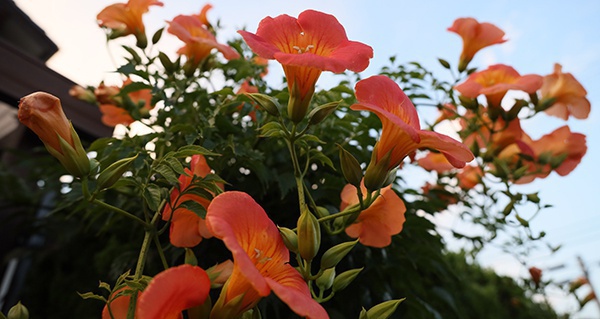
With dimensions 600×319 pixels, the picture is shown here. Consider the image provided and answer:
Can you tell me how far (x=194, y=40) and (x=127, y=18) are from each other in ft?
0.78

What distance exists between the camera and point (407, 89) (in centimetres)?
120

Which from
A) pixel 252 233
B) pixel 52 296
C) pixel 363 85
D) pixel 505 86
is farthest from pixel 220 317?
pixel 52 296

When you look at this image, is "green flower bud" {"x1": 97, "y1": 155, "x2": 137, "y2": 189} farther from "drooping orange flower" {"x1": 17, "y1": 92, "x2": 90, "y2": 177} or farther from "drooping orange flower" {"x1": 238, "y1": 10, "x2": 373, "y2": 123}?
"drooping orange flower" {"x1": 238, "y1": 10, "x2": 373, "y2": 123}

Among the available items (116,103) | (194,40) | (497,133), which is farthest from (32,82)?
(497,133)

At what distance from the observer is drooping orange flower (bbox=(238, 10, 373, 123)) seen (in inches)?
22.4

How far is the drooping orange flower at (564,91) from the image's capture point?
1295 mm

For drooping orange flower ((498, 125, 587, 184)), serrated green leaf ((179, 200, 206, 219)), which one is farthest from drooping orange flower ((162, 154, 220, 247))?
drooping orange flower ((498, 125, 587, 184))

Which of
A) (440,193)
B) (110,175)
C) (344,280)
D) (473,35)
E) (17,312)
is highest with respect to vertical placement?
(473,35)

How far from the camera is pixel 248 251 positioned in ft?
1.67

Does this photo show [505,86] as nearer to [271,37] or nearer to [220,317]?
[271,37]

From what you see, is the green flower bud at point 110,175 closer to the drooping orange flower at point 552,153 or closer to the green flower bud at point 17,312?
the green flower bud at point 17,312

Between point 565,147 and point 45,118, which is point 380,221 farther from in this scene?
point 565,147

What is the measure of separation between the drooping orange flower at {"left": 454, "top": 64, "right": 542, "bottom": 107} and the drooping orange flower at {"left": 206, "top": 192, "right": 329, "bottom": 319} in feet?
2.53

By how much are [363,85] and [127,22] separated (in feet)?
2.66
